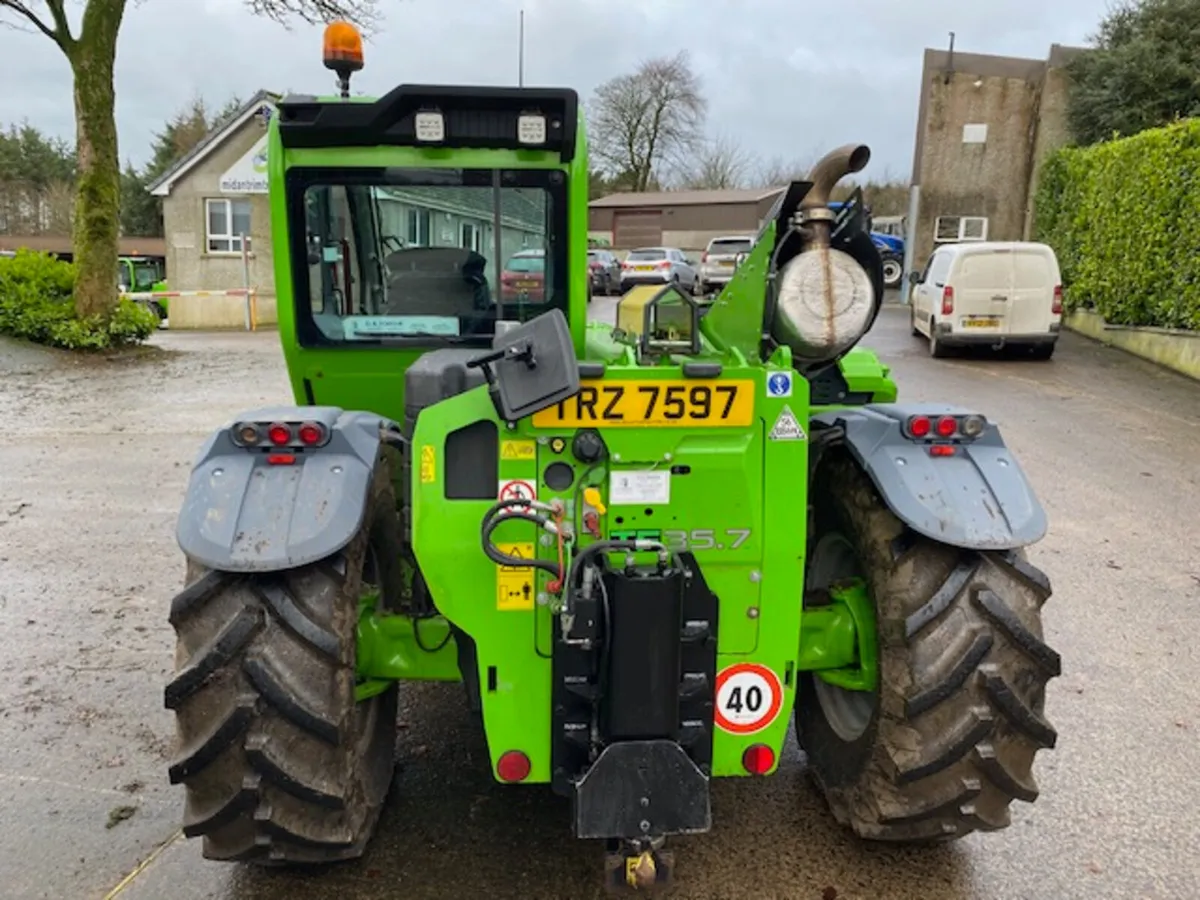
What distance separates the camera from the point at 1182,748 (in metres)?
3.84

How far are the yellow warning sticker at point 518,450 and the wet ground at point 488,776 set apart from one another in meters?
1.34

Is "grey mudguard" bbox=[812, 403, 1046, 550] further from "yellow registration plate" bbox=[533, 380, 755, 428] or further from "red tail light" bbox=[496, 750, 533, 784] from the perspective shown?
"red tail light" bbox=[496, 750, 533, 784]

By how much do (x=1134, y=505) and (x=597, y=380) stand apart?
21.4 ft

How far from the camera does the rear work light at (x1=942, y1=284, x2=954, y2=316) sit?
48.9 ft

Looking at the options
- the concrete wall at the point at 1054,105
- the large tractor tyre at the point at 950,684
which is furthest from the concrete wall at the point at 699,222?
the large tractor tyre at the point at 950,684

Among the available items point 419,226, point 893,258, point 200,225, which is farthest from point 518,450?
point 200,225

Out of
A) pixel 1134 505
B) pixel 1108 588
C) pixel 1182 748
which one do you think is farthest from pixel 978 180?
pixel 1182 748

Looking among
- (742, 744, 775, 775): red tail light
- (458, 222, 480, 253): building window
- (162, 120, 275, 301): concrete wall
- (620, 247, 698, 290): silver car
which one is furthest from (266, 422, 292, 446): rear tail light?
(620, 247, 698, 290): silver car

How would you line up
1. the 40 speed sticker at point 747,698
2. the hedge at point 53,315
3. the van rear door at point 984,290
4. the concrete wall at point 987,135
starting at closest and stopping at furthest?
the 40 speed sticker at point 747,698 < the van rear door at point 984,290 < the hedge at point 53,315 < the concrete wall at point 987,135

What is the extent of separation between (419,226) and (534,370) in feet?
5.63

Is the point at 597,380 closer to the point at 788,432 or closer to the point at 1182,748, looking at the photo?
the point at 788,432

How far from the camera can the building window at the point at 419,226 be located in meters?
3.90

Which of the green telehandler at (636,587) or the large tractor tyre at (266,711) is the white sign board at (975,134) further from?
the large tractor tyre at (266,711)

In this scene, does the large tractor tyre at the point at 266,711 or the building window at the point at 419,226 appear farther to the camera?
the building window at the point at 419,226
